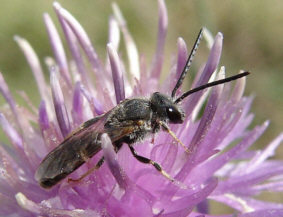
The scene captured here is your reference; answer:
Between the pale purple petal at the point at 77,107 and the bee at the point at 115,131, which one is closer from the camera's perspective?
the bee at the point at 115,131

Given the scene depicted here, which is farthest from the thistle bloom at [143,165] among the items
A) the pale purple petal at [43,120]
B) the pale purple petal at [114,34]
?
the pale purple petal at [114,34]

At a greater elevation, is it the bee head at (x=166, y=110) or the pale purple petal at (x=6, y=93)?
the pale purple petal at (x=6, y=93)

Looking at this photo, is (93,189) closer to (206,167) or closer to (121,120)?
(121,120)

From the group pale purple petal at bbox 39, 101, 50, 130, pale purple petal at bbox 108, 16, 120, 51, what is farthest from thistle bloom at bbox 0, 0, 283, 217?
pale purple petal at bbox 108, 16, 120, 51

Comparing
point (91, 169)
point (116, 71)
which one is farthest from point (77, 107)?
point (91, 169)

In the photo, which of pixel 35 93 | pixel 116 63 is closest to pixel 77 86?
pixel 116 63

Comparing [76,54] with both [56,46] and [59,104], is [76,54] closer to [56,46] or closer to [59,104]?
[56,46]

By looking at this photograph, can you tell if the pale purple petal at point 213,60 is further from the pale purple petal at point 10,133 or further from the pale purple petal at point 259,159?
the pale purple petal at point 10,133
